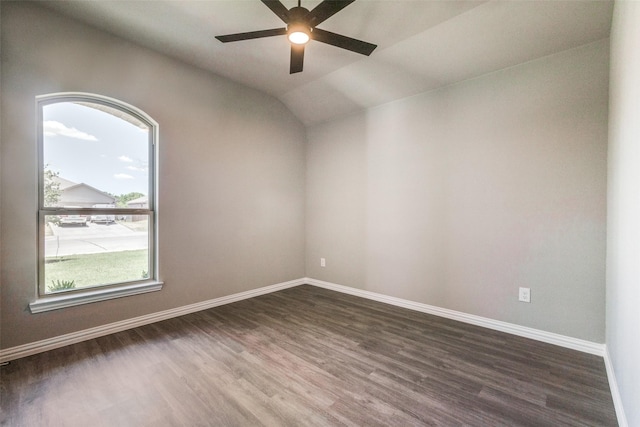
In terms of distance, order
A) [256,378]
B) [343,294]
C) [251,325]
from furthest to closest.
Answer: [343,294] → [251,325] → [256,378]

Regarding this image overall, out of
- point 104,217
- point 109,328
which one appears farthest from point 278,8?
point 109,328

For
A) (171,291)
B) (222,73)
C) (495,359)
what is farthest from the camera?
(222,73)

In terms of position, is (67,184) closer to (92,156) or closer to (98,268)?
(92,156)

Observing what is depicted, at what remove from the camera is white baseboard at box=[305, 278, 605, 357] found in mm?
2345

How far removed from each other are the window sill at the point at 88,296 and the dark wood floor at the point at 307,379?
362 mm

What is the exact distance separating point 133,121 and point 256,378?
9.10 ft

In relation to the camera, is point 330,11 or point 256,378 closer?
point 330,11

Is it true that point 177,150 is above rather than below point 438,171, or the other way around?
above

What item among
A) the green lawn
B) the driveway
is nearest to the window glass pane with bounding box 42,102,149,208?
the driveway

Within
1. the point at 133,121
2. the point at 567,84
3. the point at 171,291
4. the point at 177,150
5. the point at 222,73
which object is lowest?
the point at 171,291

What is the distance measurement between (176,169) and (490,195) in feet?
11.1

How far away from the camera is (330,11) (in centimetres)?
182

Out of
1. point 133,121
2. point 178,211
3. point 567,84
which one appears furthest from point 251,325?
point 567,84

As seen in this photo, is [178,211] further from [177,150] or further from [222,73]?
[222,73]
